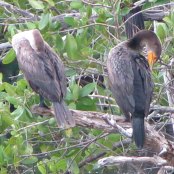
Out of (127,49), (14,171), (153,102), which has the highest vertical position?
(127,49)

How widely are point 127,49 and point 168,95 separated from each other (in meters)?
0.48

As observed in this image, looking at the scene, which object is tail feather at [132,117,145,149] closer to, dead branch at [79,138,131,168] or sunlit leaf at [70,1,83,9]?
dead branch at [79,138,131,168]

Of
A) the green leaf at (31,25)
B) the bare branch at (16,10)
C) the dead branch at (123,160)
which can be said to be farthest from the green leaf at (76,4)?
the dead branch at (123,160)

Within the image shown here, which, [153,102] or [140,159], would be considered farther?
[153,102]

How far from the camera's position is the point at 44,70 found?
577 cm

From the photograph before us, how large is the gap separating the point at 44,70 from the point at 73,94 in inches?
11.7

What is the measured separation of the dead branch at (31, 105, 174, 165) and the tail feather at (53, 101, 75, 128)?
5 cm

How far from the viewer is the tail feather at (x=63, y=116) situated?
5.34 metres

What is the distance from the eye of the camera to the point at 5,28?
265 inches

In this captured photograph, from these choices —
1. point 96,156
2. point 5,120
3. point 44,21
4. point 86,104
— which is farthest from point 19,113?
point 96,156

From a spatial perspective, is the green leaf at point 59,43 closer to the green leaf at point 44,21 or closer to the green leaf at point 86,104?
the green leaf at point 44,21

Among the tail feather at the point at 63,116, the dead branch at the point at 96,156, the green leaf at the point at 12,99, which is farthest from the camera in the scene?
the dead branch at the point at 96,156

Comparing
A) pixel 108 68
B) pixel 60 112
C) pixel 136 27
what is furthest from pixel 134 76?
pixel 136 27

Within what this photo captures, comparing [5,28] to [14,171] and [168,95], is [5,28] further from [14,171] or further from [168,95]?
[168,95]
